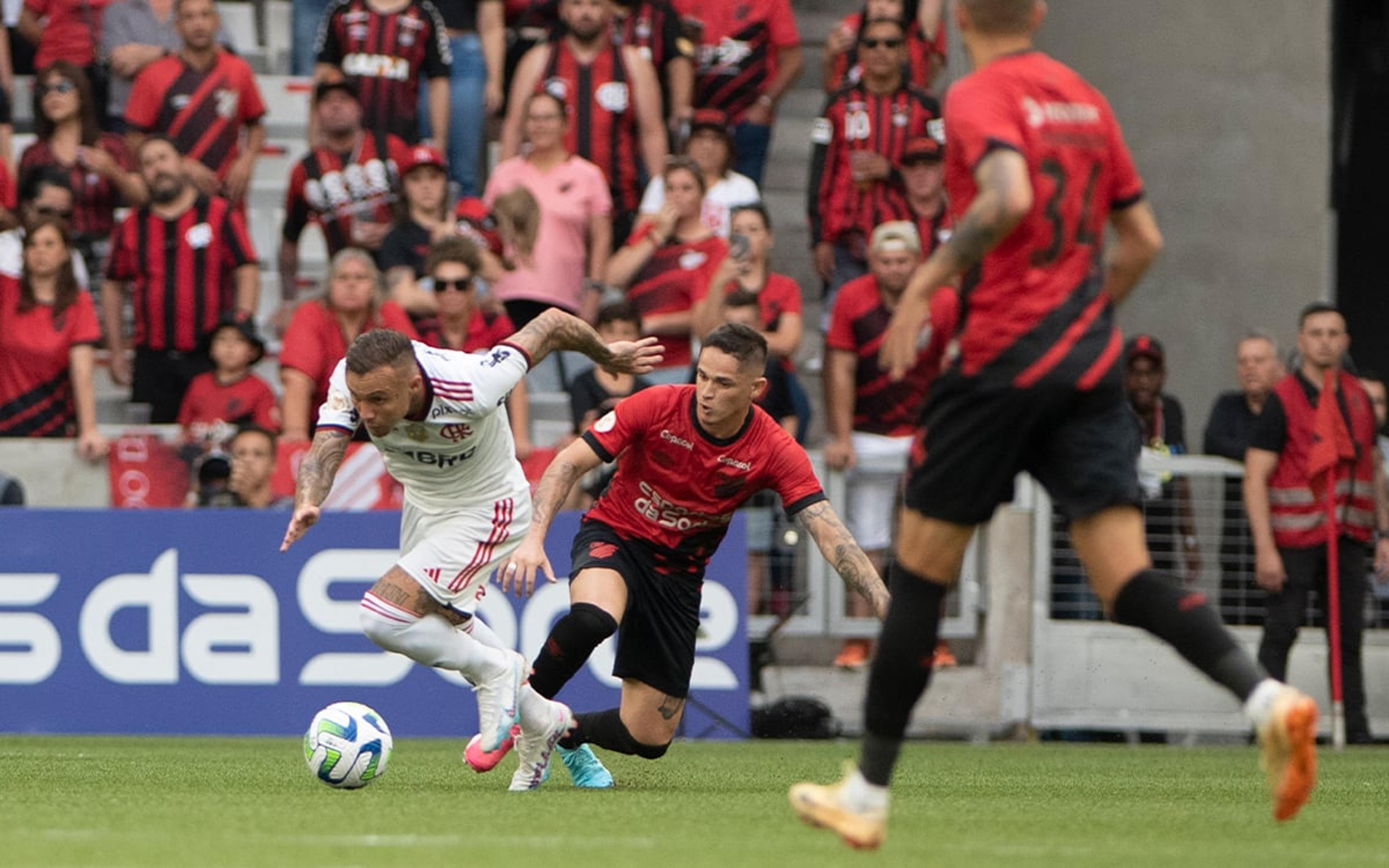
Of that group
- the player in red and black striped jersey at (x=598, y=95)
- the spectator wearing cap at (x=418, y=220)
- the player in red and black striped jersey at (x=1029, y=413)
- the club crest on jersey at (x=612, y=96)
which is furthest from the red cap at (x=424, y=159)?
the player in red and black striped jersey at (x=1029, y=413)

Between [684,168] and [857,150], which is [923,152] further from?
[684,168]

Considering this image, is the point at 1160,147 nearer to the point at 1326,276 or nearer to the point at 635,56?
the point at 1326,276

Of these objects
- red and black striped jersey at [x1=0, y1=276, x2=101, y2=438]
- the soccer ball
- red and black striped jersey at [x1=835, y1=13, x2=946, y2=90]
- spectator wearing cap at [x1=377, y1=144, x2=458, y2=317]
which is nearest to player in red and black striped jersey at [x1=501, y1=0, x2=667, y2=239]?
spectator wearing cap at [x1=377, y1=144, x2=458, y2=317]

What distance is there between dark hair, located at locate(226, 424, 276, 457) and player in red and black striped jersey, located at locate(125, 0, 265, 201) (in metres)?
2.71

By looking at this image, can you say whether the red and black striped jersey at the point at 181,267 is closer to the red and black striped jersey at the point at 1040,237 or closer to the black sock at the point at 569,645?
the black sock at the point at 569,645

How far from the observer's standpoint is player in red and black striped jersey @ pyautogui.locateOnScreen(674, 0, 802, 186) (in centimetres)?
1548

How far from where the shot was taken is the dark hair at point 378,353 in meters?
7.68

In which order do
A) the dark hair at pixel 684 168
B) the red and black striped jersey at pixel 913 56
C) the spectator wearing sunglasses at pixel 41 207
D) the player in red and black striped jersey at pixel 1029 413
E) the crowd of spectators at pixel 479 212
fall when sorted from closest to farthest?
1. the player in red and black striped jersey at pixel 1029 413
2. the crowd of spectators at pixel 479 212
3. the spectator wearing sunglasses at pixel 41 207
4. the dark hair at pixel 684 168
5. the red and black striped jersey at pixel 913 56

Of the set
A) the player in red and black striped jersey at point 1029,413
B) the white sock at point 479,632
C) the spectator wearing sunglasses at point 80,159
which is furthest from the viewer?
the spectator wearing sunglasses at point 80,159

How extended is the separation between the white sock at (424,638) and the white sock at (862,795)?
8.39 feet

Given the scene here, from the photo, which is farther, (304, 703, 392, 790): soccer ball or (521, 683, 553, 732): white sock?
(521, 683, 553, 732): white sock

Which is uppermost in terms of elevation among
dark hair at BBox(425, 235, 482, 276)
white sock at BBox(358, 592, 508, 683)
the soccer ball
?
dark hair at BBox(425, 235, 482, 276)

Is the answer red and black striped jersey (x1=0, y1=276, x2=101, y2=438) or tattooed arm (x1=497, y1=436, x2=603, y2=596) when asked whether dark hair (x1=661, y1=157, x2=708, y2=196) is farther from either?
tattooed arm (x1=497, y1=436, x2=603, y2=596)

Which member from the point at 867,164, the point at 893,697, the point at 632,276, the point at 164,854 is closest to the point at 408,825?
the point at 164,854
